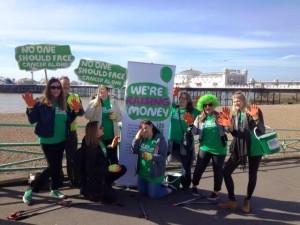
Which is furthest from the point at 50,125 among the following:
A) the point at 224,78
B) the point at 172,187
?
the point at 224,78

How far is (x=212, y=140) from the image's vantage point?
5.62 metres

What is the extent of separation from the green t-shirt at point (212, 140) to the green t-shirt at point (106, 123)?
1.57 metres

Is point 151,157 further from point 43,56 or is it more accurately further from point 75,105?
point 43,56

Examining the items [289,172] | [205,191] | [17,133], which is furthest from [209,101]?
[17,133]

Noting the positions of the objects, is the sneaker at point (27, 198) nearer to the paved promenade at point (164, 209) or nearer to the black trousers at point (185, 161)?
the paved promenade at point (164, 209)

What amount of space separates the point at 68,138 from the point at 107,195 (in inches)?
44.7

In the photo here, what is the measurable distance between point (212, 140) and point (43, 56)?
310 cm

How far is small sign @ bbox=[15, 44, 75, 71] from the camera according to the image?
560cm

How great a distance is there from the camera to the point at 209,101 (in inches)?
225

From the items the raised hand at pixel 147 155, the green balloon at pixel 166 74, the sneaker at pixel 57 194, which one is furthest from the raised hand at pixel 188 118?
the sneaker at pixel 57 194

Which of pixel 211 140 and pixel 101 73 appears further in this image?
pixel 101 73

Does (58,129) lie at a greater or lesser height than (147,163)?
greater

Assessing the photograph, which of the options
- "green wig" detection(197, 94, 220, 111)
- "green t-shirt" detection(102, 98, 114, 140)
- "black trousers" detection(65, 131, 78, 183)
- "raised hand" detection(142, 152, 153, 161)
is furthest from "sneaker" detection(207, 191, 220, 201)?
"black trousers" detection(65, 131, 78, 183)

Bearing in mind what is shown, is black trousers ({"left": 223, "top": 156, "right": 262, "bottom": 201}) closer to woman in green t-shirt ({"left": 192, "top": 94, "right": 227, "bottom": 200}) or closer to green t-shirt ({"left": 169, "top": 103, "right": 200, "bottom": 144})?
woman in green t-shirt ({"left": 192, "top": 94, "right": 227, "bottom": 200})
